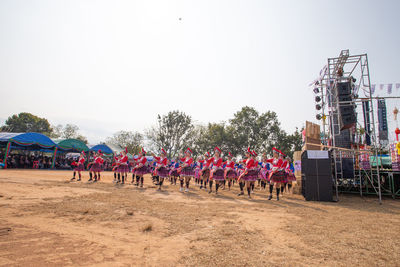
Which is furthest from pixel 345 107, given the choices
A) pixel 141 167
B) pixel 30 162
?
pixel 30 162

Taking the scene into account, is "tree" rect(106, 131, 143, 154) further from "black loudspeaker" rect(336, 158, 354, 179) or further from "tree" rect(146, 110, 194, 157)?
"black loudspeaker" rect(336, 158, 354, 179)

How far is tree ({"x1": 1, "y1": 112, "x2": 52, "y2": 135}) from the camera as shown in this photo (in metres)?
50.3

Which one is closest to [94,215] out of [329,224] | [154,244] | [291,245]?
[154,244]

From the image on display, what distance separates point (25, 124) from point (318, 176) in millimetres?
65185

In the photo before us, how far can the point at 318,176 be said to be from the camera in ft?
27.9

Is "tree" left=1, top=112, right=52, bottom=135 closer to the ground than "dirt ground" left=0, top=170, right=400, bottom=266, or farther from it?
farther from it

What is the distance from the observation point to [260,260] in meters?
2.55

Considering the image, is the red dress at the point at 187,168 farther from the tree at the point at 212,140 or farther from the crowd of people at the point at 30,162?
the tree at the point at 212,140

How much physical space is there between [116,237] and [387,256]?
3.90 metres

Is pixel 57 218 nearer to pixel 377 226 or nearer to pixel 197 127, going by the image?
pixel 377 226

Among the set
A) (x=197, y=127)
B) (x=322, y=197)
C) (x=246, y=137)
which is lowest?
(x=322, y=197)

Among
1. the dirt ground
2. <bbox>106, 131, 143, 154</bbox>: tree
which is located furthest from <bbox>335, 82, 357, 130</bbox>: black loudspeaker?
<bbox>106, 131, 143, 154</bbox>: tree

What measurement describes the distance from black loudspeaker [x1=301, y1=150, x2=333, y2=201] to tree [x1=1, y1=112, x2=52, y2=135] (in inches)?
2509

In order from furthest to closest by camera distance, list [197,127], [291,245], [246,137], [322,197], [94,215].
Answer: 1. [197,127]
2. [246,137]
3. [322,197]
4. [94,215]
5. [291,245]
